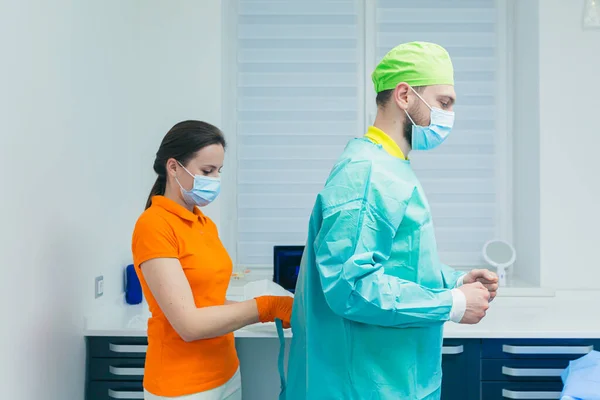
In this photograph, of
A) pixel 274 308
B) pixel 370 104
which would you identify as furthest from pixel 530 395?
pixel 370 104

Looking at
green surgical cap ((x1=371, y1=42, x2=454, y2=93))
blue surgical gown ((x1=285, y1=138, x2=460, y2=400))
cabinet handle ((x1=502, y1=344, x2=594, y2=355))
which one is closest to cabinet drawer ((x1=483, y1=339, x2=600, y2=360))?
cabinet handle ((x1=502, y1=344, x2=594, y2=355))

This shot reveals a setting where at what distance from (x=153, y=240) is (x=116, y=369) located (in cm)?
75

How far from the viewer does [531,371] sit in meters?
1.97

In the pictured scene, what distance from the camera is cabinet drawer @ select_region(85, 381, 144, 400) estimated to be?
1.95 m

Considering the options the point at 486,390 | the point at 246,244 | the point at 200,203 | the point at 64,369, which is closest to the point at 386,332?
the point at 200,203

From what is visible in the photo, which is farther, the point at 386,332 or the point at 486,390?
the point at 486,390


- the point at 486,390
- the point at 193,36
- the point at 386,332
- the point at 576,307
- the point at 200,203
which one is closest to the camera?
the point at 386,332

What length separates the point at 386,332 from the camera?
1.31m

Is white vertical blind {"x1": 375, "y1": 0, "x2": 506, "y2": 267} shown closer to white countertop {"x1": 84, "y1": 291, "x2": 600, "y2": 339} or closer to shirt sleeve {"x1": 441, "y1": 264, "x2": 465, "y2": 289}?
white countertop {"x1": 84, "y1": 291, "x2": 600, "y2": 339}

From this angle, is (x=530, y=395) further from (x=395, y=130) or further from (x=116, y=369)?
(x=116, y=369)

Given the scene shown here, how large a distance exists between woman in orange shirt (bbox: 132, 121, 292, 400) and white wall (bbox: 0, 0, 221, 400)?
13.0 inches

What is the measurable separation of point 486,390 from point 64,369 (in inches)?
54.0

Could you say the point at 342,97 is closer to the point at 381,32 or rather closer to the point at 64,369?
the point at 381,32

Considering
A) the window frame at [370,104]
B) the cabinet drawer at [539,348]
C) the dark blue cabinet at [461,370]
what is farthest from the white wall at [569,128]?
the dark blue cabinet at [461,370]
